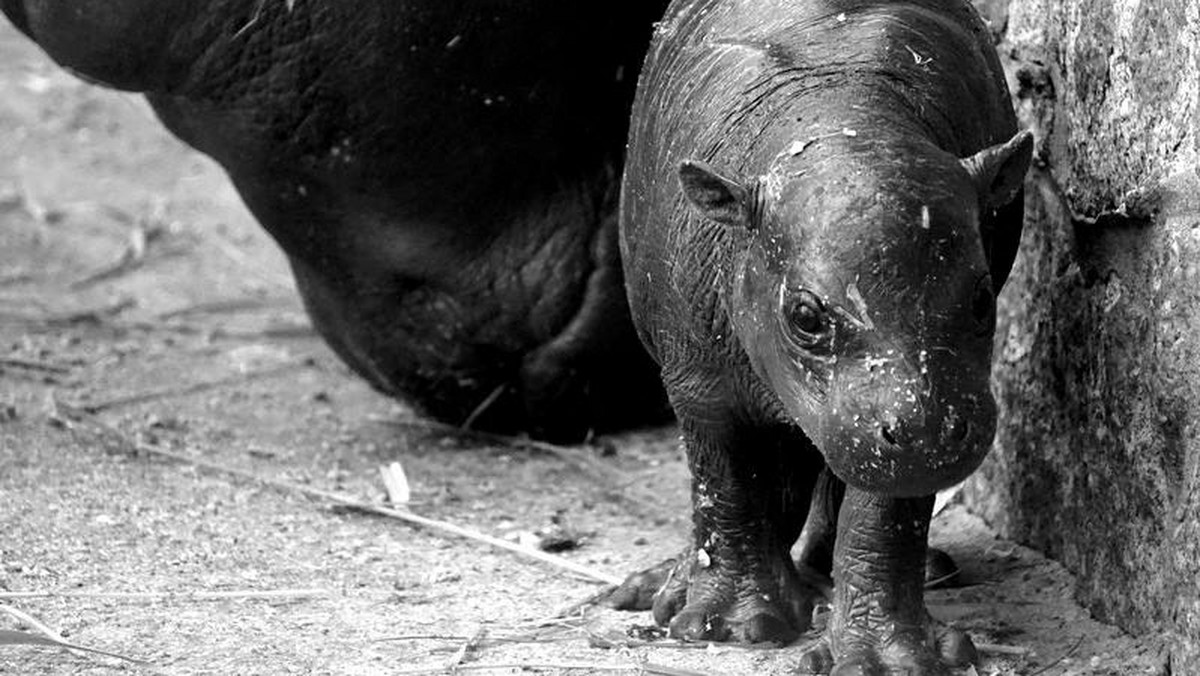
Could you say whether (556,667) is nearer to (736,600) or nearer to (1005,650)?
(736,600)

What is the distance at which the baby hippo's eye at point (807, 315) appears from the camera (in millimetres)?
3197

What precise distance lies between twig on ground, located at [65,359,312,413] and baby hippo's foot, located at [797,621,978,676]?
278 cm

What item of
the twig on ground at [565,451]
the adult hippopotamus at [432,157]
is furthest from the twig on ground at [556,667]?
the adult hippopotamus at [432,157]

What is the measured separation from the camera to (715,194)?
3365mm

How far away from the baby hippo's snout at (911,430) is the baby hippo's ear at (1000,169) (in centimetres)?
34

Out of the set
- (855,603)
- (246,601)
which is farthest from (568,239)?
(855,603)

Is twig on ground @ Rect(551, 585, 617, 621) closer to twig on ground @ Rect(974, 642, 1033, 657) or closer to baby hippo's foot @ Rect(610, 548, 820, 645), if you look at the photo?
baby hippo's foot @ Rect(610, 548, 820, 645)

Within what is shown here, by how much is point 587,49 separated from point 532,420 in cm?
102

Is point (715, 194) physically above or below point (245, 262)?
above

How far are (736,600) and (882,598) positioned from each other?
395 millimetres

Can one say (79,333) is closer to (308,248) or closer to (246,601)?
(308,248)

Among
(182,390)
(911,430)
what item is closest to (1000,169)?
(911,430)

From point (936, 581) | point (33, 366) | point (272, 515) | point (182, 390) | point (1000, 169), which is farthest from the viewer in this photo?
point (33, 366)

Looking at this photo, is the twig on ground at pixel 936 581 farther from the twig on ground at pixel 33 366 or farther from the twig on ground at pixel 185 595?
the twig on ground at pixel 33 366
